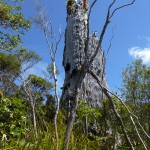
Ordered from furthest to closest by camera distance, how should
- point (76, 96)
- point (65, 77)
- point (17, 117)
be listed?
point (65, 77), point (17, 117), point (76, 96)

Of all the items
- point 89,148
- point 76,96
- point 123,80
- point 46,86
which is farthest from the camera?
point 46,86

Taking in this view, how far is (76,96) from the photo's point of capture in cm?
204

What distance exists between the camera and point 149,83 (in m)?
18.5

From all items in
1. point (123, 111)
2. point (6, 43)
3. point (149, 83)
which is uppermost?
point (149, 83)

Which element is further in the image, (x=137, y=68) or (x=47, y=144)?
(x=137, y=68)

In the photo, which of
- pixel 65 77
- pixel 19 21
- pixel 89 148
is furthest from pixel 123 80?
pixel 89 148

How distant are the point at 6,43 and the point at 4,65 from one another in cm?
1453

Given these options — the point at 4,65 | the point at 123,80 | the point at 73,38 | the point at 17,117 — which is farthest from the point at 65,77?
the point at 17,117

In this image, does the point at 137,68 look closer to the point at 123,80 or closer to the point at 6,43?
the point at 123,80

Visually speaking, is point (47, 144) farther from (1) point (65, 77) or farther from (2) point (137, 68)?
(2) point (137, 68)

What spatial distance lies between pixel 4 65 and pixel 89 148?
21427 millimetres

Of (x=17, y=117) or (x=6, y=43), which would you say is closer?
(x=17, y=117)

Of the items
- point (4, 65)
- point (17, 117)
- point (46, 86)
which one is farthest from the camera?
point (46, 86)

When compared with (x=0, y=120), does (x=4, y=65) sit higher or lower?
higher
